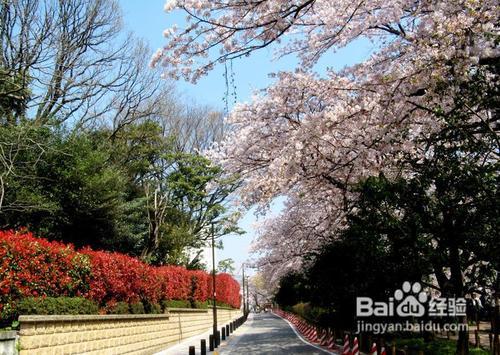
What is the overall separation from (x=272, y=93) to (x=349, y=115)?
9.25 feet

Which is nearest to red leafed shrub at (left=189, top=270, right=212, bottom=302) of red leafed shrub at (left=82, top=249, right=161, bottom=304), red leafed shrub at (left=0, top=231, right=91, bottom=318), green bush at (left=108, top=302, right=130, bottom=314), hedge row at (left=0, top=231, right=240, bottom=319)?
hedge row at (left=0, top=231, right=240, bottom=319)

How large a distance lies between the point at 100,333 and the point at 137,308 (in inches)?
192

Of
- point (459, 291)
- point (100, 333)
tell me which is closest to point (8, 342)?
point (100, 333)

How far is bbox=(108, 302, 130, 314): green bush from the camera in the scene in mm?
16344

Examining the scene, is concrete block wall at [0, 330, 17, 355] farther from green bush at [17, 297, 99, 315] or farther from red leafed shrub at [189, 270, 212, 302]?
red leafed shrub at [189, 270, 212, 302]

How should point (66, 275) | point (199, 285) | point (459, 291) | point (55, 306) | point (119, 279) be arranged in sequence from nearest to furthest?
point (55, 306)
point (459, 291)
point (66, 275)
point (119, 279)
point (199, 285)

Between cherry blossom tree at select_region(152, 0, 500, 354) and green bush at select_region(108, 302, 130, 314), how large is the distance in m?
5.64

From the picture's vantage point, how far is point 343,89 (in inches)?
451

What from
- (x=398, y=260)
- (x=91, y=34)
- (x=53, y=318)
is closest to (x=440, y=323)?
(x=398, y=260)

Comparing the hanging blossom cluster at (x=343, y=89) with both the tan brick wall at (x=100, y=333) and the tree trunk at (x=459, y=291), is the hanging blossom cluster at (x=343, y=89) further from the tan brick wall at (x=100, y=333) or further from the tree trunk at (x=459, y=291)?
the tan brick wall at (x=100, y=333)

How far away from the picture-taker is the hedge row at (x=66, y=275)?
10891 mm

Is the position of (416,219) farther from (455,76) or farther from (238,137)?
(238,137)

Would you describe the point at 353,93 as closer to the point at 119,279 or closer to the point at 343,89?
the point at 343,89

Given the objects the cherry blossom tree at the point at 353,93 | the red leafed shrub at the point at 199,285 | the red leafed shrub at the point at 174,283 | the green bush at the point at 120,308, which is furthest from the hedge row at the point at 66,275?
the red leafed shrub at the point at 199,285
